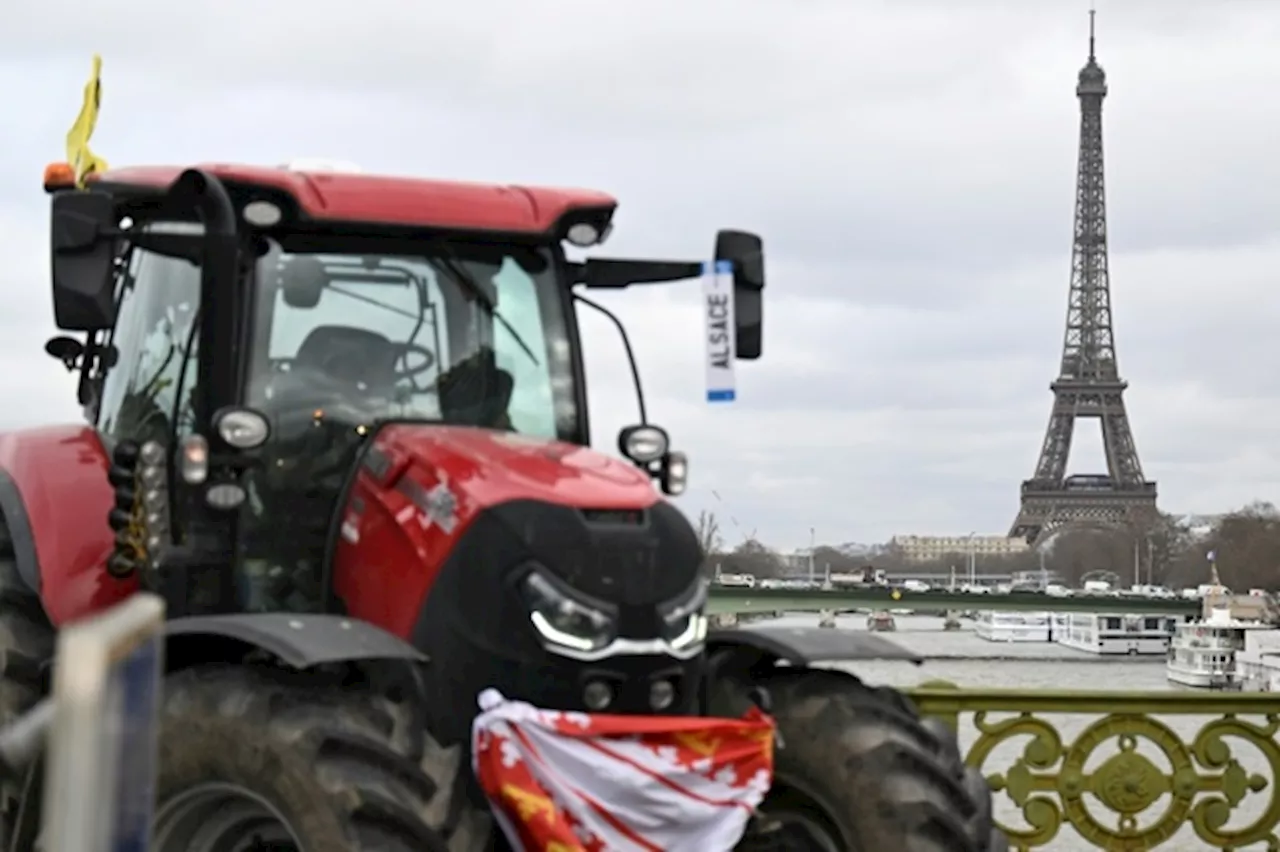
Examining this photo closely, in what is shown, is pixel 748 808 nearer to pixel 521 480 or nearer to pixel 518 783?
Answer: pixel 518 783

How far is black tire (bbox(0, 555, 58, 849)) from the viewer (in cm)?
596

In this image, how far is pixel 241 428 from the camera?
5441 millimetres

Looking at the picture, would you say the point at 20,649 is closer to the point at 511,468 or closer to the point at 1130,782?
the point at 511,468

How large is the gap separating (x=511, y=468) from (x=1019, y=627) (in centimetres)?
7471

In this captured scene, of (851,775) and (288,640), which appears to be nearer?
(288,640)

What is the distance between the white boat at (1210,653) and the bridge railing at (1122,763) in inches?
1638

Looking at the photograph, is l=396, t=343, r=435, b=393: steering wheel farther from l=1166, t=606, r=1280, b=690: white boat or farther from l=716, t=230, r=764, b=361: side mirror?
l=1166, t=606, r=1280, b=690: white boat

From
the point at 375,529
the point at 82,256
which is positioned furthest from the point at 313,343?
the point at 82,256

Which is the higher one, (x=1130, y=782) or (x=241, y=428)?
(x=241, y=428)

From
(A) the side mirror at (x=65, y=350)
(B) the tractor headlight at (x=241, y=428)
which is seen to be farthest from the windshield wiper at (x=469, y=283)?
(A) the side mirror at (x=65, y=350)

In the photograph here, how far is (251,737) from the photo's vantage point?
4.94 metres

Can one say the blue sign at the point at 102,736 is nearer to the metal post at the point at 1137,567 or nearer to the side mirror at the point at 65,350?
the side mirror at the point at 65,350

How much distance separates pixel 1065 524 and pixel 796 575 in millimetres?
19533

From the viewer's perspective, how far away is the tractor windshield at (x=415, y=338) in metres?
5.77
